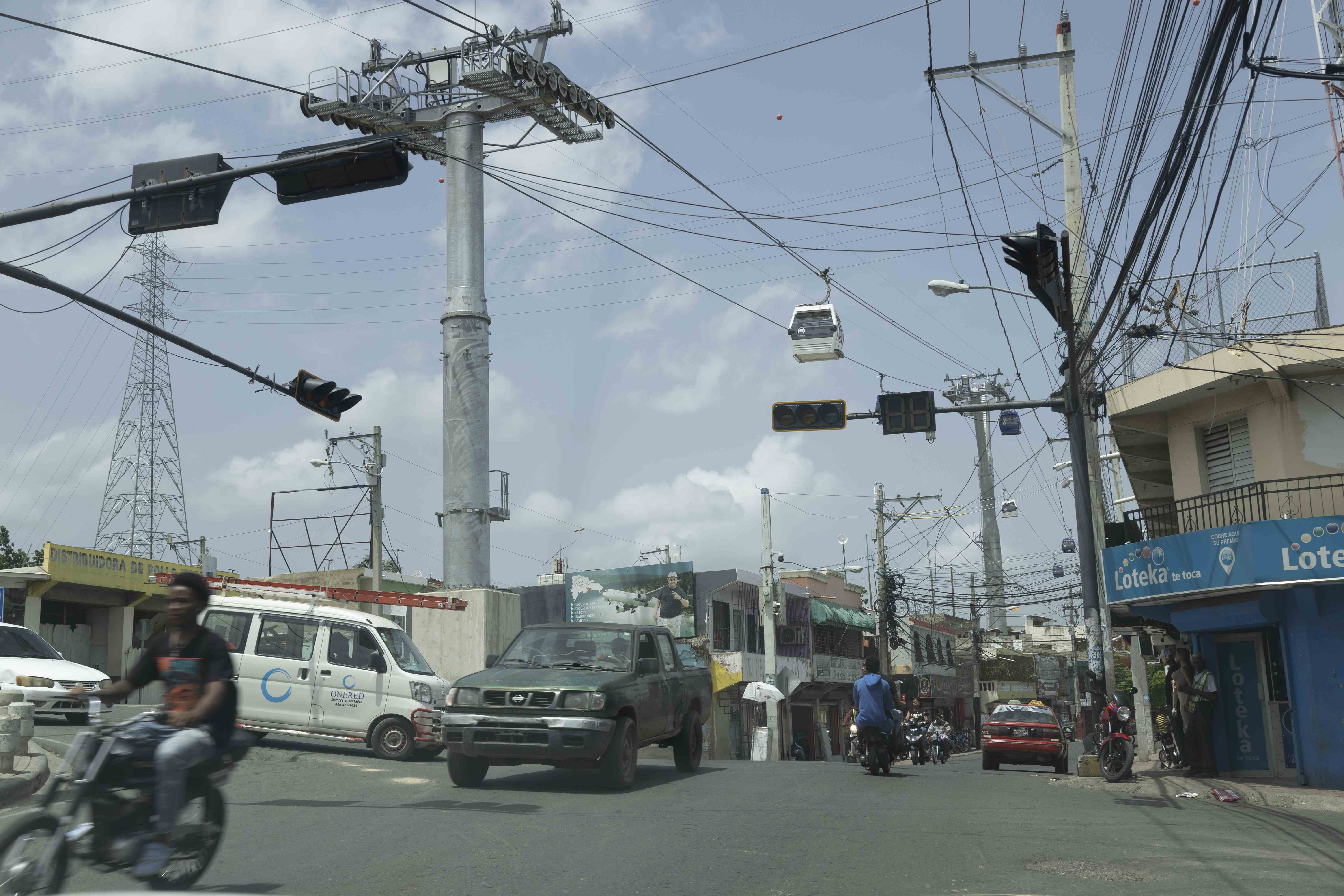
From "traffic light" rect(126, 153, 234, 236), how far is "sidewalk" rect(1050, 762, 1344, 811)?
43.1 feet

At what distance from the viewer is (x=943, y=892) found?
7.70 meters

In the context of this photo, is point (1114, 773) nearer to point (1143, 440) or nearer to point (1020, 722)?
point (1143, 440)

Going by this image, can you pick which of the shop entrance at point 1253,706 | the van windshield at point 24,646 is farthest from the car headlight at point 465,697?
the shop entrance at point 1253,706

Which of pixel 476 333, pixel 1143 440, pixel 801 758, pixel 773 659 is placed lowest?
pixel 801 758

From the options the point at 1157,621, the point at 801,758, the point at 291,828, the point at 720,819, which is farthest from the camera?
the point at 801,758

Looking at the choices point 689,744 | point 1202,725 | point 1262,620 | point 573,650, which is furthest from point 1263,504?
point 573,650

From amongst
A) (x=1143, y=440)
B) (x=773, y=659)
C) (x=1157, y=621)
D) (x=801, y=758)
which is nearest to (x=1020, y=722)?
(x=1157, y=621)

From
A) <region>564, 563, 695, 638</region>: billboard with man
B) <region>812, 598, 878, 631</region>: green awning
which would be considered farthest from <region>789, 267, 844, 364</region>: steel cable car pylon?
<region>812, 598, 878, 631</region>: green awning

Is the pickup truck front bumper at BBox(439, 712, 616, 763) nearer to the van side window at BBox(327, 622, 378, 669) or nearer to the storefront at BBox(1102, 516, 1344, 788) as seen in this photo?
the van side window at BBox(327, 622, 378, 669)

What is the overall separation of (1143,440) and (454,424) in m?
20.2

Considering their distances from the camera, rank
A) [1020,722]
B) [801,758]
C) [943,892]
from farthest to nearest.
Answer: [801,758], [1020,722], [943,892]

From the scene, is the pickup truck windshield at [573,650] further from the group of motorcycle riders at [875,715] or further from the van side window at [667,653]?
the group of motorcycle riders at [875,715]

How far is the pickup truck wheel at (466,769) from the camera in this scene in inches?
504

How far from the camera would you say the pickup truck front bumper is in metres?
12.1
